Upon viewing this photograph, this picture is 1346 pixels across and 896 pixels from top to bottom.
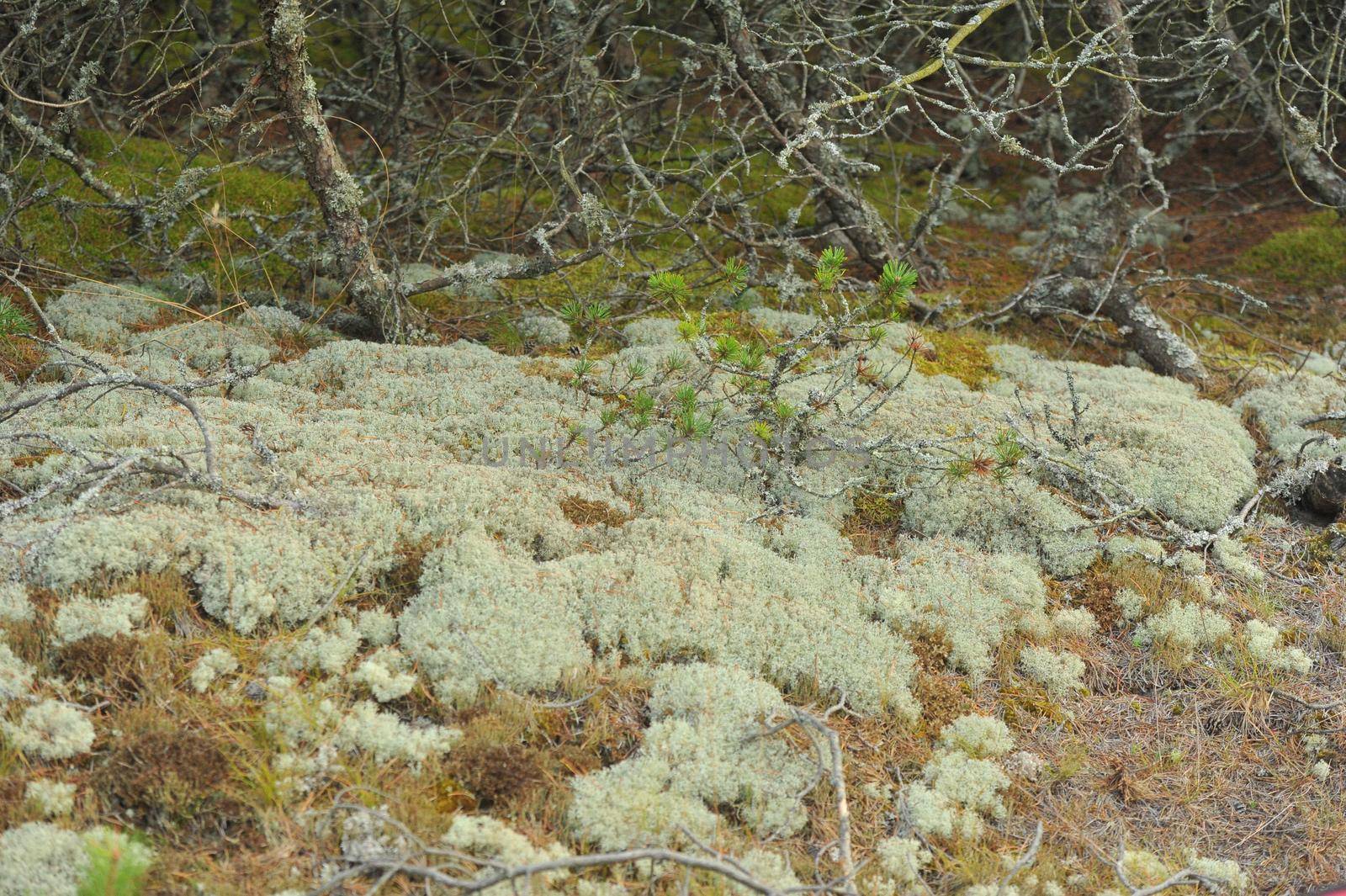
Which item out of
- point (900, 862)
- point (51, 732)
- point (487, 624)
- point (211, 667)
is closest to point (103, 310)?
point (211, 667)

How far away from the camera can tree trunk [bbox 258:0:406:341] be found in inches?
206

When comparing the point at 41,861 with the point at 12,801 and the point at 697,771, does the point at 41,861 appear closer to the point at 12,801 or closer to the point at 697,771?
the point at 12,801

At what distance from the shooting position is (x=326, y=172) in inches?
223

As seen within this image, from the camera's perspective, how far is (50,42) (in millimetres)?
7469

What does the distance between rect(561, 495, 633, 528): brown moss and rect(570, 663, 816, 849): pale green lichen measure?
95cm

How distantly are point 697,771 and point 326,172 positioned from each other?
418 cm

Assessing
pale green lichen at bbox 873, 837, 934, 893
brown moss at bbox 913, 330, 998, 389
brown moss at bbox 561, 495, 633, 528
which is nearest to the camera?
pale green lichen at bbox 873, 837, 934, 893

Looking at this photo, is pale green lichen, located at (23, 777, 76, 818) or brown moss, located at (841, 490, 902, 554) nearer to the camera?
pale green lichen, located at (23, 777, 76, 818)

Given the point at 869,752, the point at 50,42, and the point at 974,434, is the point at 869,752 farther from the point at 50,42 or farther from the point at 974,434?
the point at 50,42

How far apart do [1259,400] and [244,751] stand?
604 cm

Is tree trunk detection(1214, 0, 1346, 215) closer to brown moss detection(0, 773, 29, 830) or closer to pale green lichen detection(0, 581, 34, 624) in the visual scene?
pale green lichen detection(0, 581, 34, 624)

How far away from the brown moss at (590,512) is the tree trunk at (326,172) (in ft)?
7.31

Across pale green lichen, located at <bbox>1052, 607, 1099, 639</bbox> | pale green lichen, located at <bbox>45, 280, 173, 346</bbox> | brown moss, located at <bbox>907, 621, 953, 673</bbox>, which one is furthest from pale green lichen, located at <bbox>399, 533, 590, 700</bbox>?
pale green lichen, located at <bbox>45, 280, 173, 346</bbox>

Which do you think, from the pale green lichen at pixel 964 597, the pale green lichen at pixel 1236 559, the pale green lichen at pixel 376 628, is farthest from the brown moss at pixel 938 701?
the pale green lichen at pixel 376 628
